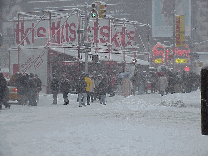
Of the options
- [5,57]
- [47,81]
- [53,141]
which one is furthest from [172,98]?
[5,57]

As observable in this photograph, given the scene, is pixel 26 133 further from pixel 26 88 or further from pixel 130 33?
pixel 130 33

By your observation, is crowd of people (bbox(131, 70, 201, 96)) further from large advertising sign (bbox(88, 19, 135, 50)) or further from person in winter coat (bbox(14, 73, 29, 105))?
person in winter coat (bbox(14, 73, 29, 105))

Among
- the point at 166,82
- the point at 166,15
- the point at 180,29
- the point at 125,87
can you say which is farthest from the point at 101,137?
the point at 166,15

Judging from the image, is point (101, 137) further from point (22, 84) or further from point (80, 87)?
point (22, 84)

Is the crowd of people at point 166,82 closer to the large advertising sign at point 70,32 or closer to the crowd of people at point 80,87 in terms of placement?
the large advertising sign at point 70,32

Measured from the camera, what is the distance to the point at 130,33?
3853cm

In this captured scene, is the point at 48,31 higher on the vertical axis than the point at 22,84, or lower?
higher

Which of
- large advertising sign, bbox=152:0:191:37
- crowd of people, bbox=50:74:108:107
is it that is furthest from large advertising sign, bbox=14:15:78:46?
large advertising sign, bbox=152:0:191:37

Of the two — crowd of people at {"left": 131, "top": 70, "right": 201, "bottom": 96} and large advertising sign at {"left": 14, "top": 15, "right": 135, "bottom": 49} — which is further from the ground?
large advertising sign at {"left": 14, "top": 15, "right": 135, "bottom": 49}

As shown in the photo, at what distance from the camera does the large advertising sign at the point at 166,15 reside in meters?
82.4

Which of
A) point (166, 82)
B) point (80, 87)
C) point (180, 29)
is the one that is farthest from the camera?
point (180, 29)

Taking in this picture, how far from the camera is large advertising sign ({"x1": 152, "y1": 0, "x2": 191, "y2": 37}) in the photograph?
8238 centimetres

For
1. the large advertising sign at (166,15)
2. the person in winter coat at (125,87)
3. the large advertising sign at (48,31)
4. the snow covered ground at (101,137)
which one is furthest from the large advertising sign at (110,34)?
the large advertising sign at (166,15)

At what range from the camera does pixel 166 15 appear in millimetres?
82688
